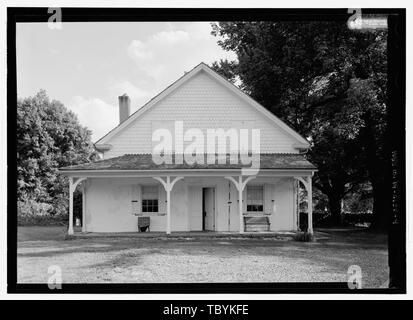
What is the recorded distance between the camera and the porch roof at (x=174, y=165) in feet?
48.4

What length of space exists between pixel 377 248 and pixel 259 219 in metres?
4.19

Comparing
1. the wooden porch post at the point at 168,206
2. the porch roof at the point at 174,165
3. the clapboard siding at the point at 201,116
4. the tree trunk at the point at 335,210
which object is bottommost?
the tree trunk at the point at 335,210

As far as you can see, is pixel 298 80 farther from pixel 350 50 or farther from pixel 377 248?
pixel 377 248

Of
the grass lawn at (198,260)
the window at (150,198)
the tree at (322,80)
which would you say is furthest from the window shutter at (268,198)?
the window at (150,198)

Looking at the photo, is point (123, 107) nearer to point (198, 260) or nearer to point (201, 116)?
point (201, 116)

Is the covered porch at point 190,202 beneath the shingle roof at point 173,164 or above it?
beneath

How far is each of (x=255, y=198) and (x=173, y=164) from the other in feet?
11.4

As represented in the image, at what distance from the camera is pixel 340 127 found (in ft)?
51.1

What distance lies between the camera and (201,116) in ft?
53.2

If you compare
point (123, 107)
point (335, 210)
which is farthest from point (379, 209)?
point (123, 107)

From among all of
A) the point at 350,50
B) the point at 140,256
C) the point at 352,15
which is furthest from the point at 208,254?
the point at 350,50

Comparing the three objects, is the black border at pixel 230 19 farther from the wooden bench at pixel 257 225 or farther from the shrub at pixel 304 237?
the wooden bench at pixel 257 225

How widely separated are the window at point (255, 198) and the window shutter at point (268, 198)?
5.8 inches

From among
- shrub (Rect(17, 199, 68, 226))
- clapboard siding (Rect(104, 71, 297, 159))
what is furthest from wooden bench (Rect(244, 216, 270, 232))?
A: shrub (Rect(17, 199, 68, 226))
